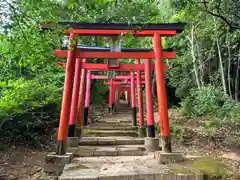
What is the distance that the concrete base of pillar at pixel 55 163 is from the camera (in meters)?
4.22

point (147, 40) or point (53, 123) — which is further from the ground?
point (147, 40)

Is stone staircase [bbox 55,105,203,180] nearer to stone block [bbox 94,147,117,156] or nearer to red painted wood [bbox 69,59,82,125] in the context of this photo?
stone block [bbox 94,147,117,156]

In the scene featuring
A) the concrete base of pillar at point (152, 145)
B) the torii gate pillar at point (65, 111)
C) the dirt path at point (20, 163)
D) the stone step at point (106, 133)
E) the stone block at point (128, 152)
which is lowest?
the dirt path at point (20, 163)

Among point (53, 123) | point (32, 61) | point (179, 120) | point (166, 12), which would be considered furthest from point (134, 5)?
point (166, 12)

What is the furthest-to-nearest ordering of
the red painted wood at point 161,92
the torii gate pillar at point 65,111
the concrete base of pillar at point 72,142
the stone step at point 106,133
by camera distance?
1. the stone step at point 106,133
2. the concrete base of pillar at point 72,142
3. the red painted wood at point 161,92
4. the torii gate pillar at point 65,111

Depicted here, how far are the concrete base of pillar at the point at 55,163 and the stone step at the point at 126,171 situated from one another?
0.60ft

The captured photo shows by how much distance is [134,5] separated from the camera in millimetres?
2920

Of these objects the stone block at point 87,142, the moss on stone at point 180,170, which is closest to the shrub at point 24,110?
the stone block at point 87,142

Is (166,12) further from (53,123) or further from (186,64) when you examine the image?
(53,123)

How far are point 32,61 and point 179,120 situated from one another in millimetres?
6986

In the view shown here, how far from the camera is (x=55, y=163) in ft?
A: 14.0

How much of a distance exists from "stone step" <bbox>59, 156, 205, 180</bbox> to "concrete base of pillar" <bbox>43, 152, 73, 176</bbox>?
0.60ft

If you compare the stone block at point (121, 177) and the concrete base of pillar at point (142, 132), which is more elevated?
the concrete base of pillar at point (142, 132)

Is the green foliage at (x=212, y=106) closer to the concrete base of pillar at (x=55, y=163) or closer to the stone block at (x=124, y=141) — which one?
the stone block at (x=124, y=141)
